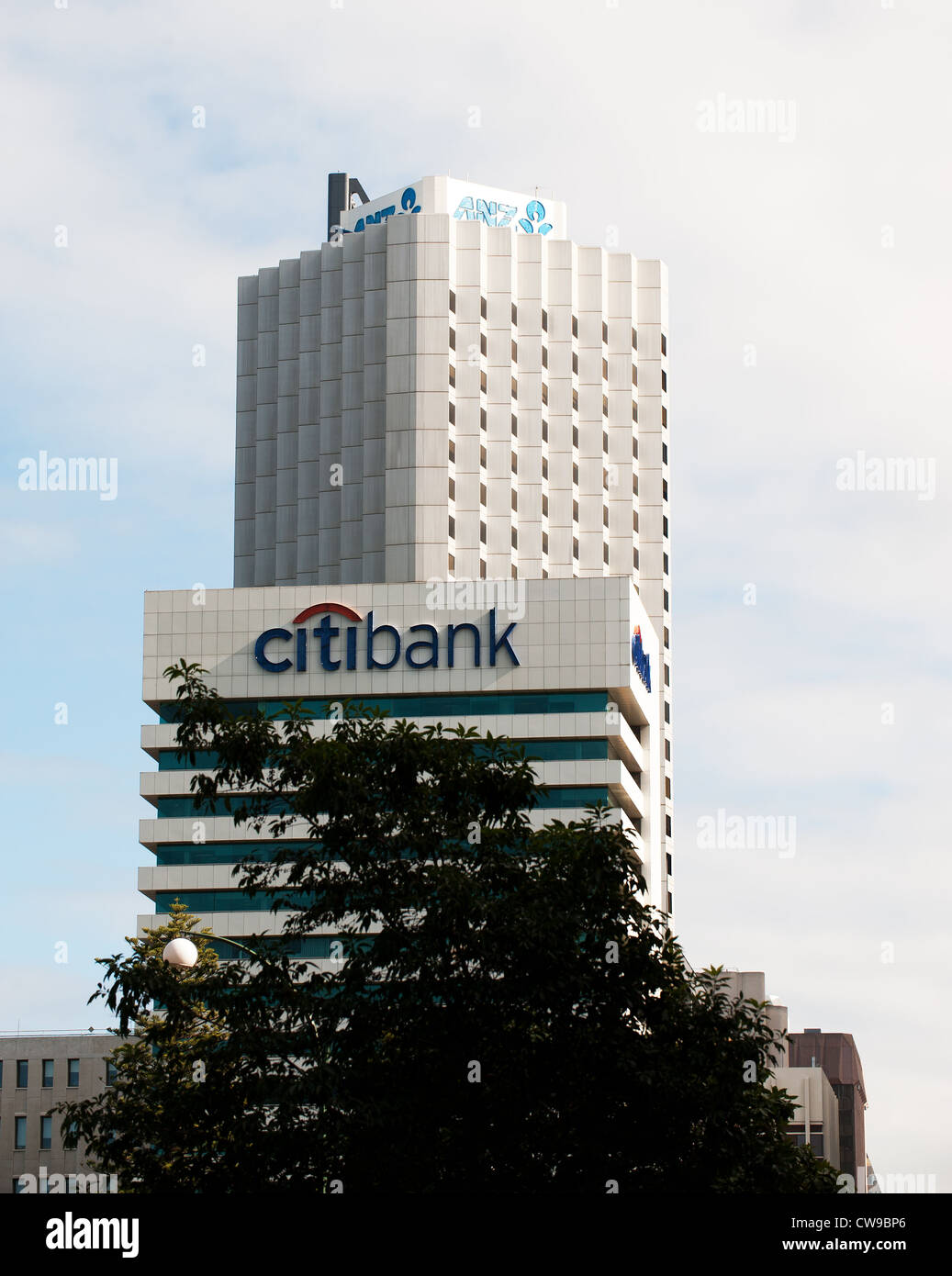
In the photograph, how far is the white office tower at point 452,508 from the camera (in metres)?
116

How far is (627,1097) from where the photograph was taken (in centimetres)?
2836

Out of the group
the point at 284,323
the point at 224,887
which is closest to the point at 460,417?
the point at 284,323

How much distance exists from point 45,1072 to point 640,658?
4609 cm

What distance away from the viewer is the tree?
27.6 meters

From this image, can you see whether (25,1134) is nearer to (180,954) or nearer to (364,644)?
(364,644)

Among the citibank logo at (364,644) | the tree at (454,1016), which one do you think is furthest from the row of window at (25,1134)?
the tree at (454,1016)

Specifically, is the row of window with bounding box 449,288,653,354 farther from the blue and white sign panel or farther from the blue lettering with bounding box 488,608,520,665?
the blue lettering with bounding box 488,608,520,665

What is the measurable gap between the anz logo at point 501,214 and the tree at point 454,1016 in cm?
11314

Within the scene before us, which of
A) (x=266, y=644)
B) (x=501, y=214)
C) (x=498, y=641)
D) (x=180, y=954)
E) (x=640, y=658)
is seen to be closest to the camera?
(x=180, y=954)

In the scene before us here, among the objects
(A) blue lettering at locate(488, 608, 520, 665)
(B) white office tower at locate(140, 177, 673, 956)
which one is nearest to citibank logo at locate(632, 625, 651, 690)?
(B) white office tower at locate(140, 177, 673, 956)

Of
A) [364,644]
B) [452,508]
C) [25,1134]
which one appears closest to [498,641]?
[364,644]

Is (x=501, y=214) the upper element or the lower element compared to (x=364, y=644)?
upper

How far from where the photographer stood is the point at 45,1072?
127125mm

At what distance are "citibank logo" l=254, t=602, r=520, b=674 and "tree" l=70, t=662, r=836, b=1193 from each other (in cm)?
8549
